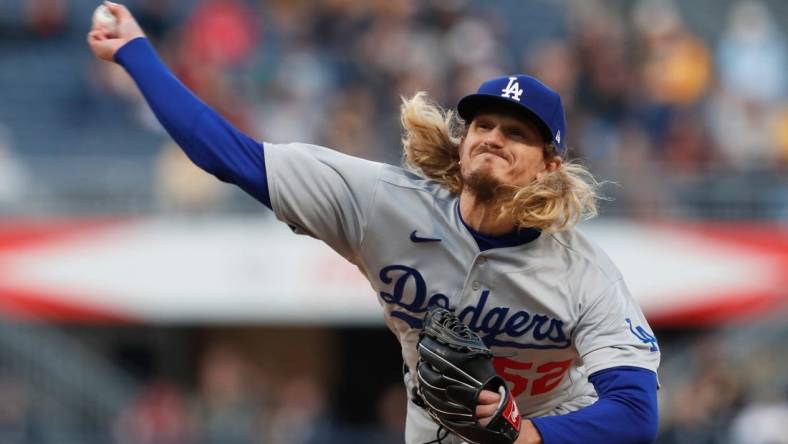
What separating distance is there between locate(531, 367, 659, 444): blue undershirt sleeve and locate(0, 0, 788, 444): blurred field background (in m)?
6.68

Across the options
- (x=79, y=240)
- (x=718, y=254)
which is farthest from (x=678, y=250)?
(x=79, y=240)

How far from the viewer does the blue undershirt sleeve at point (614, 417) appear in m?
4.68

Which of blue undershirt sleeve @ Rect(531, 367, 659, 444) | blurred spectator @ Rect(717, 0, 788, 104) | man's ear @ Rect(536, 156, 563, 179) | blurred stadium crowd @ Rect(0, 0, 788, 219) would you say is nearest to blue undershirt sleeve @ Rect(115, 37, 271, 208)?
man's ear @ Rect(536, 156, 563, 179)

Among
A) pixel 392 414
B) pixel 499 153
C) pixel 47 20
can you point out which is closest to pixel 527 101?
pixel 499 153

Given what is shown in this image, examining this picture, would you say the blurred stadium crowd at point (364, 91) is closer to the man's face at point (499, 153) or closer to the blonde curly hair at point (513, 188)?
the blonde curly hair at point (513, 188)

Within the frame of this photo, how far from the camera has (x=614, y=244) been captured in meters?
13.0

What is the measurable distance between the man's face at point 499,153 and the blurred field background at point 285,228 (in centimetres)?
664

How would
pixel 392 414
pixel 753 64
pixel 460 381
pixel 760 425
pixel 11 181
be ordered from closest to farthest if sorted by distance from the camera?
pixel 460 381
pixel 760 425
pixel 11 181
pixel 392 414
pixel 753 64

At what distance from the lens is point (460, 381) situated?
4613 millimetres

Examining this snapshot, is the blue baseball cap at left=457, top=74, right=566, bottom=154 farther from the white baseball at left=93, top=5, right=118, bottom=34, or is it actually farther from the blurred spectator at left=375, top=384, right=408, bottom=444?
the blurred spectator at left=375, top=384, right=408, bottom=444

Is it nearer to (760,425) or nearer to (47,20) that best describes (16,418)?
(47,20)

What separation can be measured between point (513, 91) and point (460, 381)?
0.98 m

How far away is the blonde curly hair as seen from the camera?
16.3 ft

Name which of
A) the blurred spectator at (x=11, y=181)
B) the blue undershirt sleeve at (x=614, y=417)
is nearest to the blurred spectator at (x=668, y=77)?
the blurred spectator at (x=11, y=181)
